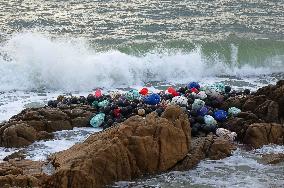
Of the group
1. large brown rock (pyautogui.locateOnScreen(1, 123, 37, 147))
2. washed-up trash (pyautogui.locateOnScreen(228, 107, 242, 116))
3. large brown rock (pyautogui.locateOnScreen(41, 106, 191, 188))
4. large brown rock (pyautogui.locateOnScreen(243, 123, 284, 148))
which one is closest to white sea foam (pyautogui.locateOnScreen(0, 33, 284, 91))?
large brown rock (pyautogui.locateOnScreen(1, 123, 37, 147))

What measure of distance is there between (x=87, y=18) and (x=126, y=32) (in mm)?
3353

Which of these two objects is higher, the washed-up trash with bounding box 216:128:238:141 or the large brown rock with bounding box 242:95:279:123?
the large brown rock with bounding box 242:95:279:123

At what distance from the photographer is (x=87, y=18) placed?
29812 mm

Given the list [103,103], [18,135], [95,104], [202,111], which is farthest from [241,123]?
[18,135]

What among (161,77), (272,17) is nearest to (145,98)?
(161,77)

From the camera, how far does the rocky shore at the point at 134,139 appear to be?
11180mm

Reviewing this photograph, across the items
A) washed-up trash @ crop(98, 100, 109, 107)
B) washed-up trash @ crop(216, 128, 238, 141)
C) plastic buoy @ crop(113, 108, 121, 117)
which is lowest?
washed-up trash @ crop(216, 128, 238, 141)

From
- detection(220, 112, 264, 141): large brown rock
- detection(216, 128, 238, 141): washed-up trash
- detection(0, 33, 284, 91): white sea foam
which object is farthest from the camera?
detection(0, 33, 284, 91): white sea foam

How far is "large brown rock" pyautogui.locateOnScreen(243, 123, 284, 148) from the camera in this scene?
13773 mm

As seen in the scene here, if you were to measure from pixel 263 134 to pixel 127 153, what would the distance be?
13.1 feet

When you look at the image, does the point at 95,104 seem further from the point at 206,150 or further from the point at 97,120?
the point at 206,150

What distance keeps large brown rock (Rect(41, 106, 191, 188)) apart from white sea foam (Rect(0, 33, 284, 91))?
28.1 feet

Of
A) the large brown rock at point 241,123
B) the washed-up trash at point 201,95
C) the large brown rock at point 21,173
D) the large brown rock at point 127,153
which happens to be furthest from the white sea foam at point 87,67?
Result: the large brown rock at point 21,173

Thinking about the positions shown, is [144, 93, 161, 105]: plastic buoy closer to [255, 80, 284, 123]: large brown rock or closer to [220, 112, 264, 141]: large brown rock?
[220, 112, 264, 141]: large brown rock
